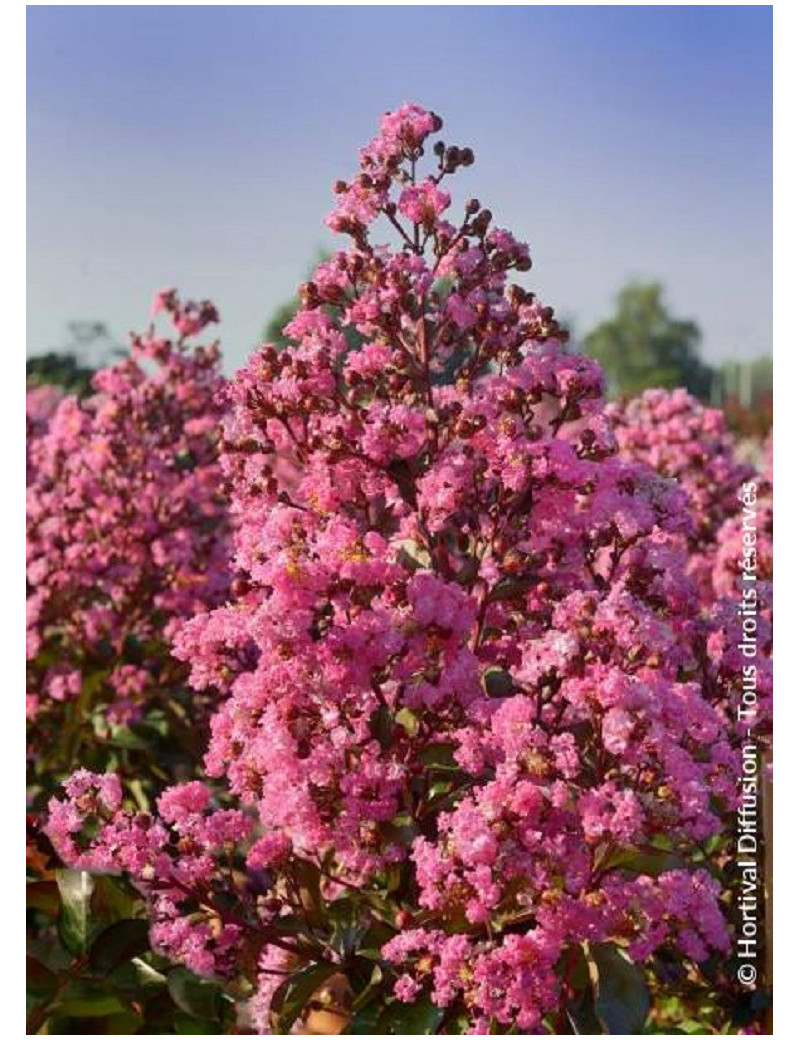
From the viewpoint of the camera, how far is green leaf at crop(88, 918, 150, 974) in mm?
2248

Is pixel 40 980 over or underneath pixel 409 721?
underneath

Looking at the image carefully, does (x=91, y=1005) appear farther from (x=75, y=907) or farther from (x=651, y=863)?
(x=651, y=863)

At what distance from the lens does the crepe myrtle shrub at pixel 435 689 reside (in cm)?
188

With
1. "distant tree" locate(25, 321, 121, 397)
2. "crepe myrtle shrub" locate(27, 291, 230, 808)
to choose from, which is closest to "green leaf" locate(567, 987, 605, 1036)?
"crepe myrtle shrub" locate(27, 291, 230, 808)

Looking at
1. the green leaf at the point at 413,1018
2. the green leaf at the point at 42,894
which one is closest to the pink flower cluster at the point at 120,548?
the green leaf at the point at 42,894

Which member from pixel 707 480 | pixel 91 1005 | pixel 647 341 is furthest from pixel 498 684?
pixel 647 341

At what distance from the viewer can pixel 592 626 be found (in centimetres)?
188

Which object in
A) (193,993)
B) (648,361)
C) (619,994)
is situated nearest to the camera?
(619,994)

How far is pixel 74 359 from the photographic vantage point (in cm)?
941

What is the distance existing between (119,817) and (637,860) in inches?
27.6

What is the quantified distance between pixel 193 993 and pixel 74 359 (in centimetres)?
753

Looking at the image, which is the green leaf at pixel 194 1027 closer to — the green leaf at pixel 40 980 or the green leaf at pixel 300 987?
the green leaf at pixel 40 980

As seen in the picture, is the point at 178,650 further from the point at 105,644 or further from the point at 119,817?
the point at 105,644

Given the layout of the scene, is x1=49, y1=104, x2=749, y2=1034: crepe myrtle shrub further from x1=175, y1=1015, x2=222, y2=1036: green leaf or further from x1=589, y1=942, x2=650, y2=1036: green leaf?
x1=175, y1=1015, x2=222, y2=1036: green leaf
